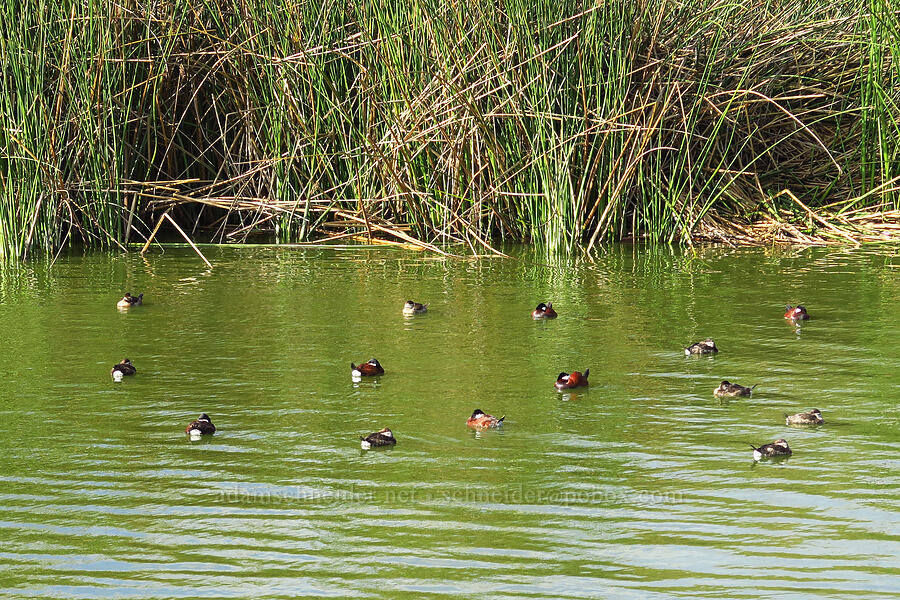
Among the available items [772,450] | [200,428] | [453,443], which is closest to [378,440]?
[453,443]

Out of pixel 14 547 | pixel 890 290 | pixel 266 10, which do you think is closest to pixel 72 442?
pixel 14 547

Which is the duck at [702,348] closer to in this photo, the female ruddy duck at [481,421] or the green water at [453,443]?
the green water at [453,443]

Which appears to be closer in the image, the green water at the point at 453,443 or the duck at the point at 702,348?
the green water at the point at 453,443

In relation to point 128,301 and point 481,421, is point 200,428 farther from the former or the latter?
point 128,301

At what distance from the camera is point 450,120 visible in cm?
1426

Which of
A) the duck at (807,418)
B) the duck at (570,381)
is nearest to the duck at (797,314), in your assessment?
the duck at (570,381)

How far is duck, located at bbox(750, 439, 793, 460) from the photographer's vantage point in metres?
6.82

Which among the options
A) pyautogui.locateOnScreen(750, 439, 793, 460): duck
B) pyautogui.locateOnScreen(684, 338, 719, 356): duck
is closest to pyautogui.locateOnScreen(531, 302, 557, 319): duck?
pyautogui.locateOnScreen(684, 338, 719, 356): duck

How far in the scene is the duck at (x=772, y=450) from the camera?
682 centimetres

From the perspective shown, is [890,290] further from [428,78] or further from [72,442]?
[72,442]

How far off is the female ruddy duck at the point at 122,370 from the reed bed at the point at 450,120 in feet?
18.8

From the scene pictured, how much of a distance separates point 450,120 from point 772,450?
26.6 ft

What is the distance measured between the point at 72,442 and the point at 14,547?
65.0 inches

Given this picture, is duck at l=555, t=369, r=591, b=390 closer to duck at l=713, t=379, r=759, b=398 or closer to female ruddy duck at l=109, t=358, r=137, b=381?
duck at l=713, t=379, r=759, b=398
